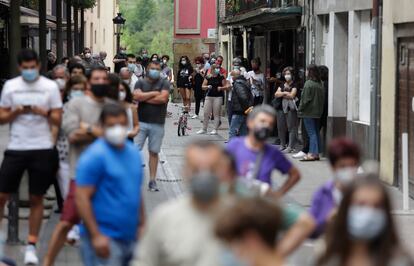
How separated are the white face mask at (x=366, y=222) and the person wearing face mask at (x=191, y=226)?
808 millimetres

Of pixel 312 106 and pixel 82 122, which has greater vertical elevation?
pixel 82 122

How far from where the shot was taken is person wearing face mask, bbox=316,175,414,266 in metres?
4.84

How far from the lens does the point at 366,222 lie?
189 inches

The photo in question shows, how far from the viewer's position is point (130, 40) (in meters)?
127

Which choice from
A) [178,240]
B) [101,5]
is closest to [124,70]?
[178,240]

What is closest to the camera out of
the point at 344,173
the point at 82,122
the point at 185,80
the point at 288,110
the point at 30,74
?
the point at 344,173

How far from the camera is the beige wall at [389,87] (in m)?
17.4

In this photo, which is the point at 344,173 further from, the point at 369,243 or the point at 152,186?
the point at 152,186

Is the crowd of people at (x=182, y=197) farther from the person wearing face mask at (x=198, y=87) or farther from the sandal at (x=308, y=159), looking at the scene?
the person wearing face mask at (x=198, y=87)

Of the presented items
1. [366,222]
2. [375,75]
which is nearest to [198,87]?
[375,75]

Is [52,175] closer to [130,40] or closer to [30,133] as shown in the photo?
[30,133]

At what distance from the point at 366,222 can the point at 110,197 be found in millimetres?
2988

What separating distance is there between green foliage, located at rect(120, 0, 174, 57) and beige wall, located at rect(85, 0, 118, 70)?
4510cm

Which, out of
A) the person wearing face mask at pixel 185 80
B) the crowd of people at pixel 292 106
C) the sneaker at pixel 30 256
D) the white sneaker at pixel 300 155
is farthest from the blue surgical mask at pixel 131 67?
the sneaker at pixel 30 256
